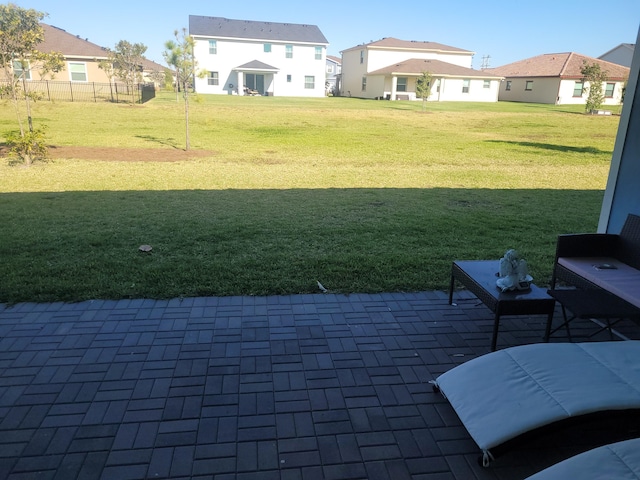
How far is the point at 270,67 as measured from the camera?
45.3m

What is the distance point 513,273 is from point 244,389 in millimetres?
2242

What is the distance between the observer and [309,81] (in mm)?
47062

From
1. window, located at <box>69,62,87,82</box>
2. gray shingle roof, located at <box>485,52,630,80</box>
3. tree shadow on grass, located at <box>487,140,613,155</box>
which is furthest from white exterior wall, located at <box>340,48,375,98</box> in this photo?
tree shadow on grass, located at <box>487,140,613,155</box>

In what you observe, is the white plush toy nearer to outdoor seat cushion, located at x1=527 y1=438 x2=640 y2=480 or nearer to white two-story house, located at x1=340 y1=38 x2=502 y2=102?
outdoor seat cushion, located at x1=527 y1=438 x2=640 y2=480

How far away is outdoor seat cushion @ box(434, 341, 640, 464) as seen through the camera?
2.44m

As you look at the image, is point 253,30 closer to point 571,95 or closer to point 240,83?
point 240,83

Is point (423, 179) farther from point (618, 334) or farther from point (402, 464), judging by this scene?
point (402, 464)

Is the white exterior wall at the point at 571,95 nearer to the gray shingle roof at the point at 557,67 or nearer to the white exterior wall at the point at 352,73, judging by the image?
the gray shingle roof at the point at 557,67

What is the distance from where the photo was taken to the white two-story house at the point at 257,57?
4488 cm

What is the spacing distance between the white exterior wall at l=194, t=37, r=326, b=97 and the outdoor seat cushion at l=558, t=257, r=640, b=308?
143 ft

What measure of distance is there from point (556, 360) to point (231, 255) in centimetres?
387

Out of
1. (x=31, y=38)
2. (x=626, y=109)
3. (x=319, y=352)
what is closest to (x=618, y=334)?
(x=626, y=109)

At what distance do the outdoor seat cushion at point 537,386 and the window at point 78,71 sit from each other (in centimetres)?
4013

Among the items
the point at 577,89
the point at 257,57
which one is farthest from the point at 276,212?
the point at 577,89
